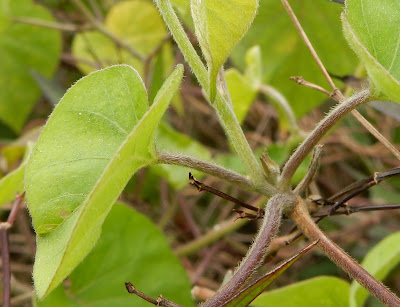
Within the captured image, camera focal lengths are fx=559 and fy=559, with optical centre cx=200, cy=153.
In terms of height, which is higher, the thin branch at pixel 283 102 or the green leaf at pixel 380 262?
the thin branch at pixel 283 102

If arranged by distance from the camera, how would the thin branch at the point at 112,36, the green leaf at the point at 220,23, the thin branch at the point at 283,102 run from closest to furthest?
1. the green leaf at the point at 220,23
2. the thin branch at the point at 283,102
3. the thin branch at the point at 112,36

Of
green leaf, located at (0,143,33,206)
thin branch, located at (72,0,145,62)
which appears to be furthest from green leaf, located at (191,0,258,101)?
thin branch, located at (72,0,145,62)

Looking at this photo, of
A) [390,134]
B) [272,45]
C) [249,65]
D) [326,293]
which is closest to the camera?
[326,293]

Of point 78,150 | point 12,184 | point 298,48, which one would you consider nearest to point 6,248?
point 12,184

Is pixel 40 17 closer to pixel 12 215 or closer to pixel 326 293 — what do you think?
pixel 12 215

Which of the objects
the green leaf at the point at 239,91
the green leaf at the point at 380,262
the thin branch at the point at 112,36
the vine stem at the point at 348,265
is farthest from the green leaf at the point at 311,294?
the thin branch at the point at 112,36

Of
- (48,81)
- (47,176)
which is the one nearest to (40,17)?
(48,81)

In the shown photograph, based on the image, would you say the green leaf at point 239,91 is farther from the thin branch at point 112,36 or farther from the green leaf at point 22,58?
the green leaf at point 22,58
